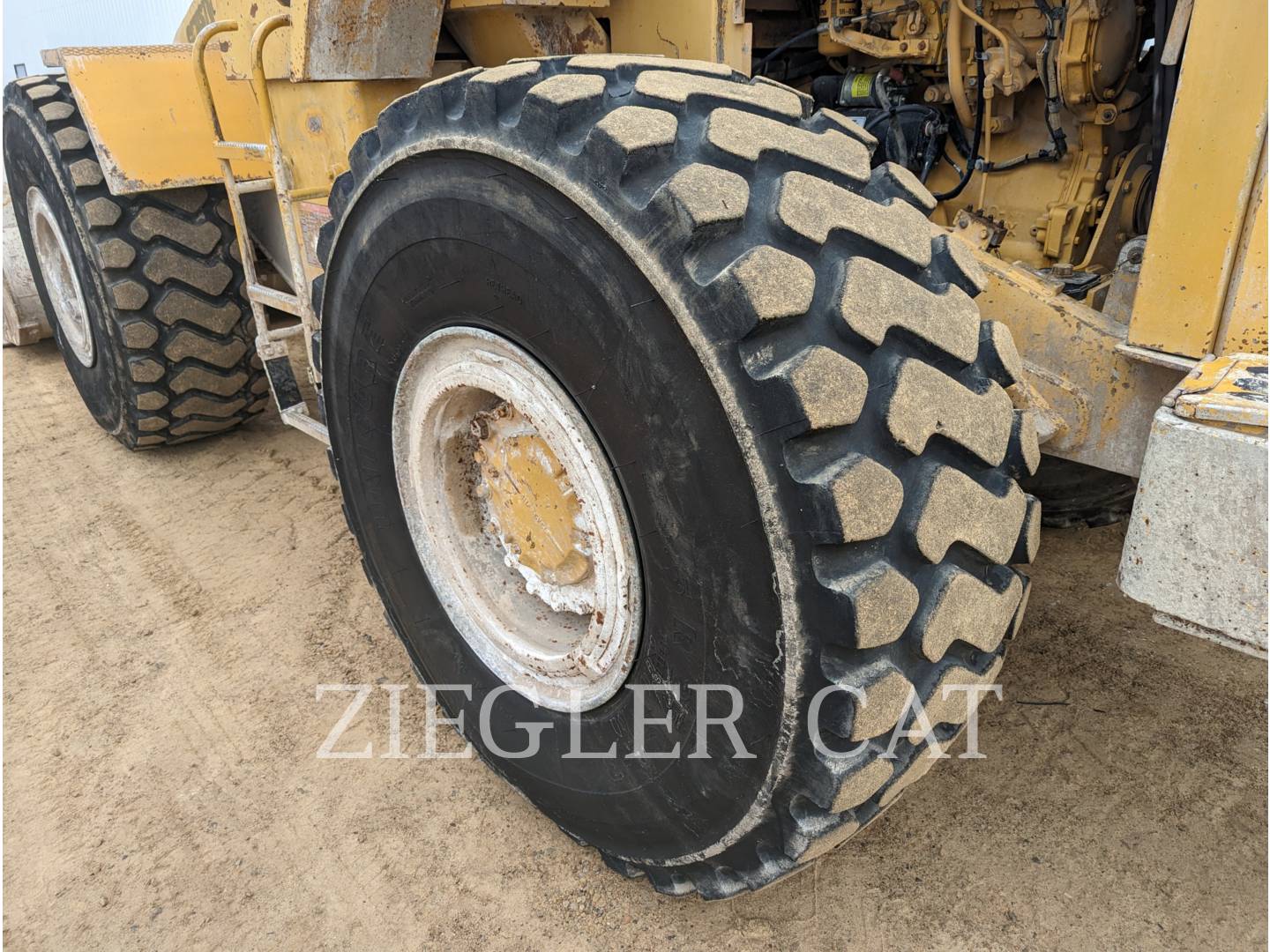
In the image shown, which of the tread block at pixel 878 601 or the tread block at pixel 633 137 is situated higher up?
the tread block at pixel 633 137

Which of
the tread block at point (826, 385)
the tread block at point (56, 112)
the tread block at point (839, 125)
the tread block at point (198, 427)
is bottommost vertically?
the tread block at point (198, 427)

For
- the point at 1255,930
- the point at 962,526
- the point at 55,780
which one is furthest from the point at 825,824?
the point at 55,780

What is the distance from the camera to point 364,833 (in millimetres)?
2230

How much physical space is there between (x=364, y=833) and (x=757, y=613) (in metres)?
1.37

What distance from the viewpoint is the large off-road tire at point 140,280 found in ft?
11.4

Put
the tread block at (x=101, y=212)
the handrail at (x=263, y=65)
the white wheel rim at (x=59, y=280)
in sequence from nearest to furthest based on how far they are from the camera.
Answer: the handrail at (x=263, y=65) → the tread block at (x=101, y=212) → the white wheel rim at (x=59, y=280)

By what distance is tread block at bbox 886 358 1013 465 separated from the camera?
1273 millimetres

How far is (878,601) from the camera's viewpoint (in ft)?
4.15

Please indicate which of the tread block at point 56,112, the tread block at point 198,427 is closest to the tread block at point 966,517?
the tread block at point 198,427

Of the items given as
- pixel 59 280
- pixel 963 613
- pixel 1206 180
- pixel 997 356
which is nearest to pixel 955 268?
pixel 997 356

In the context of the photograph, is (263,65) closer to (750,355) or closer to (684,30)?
(684,30)

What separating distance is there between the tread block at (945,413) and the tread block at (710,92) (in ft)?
1.61

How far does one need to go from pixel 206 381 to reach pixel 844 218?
3.24m

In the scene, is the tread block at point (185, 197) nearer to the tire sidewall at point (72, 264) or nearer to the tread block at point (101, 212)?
the tread block at point (101, 212)
